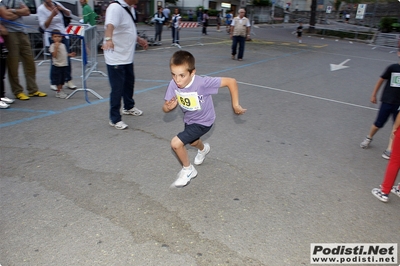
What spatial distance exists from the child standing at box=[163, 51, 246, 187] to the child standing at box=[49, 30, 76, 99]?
4.01m

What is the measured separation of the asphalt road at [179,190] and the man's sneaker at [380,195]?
0.05 m

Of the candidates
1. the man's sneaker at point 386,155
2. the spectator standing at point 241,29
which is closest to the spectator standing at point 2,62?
the man's sneaker at point 386,155

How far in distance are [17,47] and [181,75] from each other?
4406 mm

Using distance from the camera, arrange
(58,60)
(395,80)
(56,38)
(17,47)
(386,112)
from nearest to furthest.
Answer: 1. (395,80)
2. (386,112)
3. (17,47)
4. (56,38)
5. (58,60)

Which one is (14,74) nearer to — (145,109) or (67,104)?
(67,104)

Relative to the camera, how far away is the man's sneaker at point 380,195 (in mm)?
3588

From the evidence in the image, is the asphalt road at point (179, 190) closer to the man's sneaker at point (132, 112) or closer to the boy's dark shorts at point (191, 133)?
the man's sneaker at point (132, 112)

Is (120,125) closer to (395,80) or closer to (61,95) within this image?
(61,95)

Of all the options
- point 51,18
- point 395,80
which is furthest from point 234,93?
point 51,18

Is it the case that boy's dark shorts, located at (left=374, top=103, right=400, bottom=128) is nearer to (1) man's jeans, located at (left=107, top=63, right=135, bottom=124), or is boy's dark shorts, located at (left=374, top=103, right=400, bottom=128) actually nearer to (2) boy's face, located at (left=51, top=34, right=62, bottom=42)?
(1) man's jeans, located at (left=107, top=63, right=135, bottom=124)

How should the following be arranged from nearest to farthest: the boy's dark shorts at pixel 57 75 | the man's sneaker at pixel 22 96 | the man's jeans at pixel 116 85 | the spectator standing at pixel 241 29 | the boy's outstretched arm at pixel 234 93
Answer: the boy's outstretched arm at pixel 234 93 < the man's jeans at pixel 116 85 < the man's sneaker at pixel 22 96 < the boy's dark shorts at pixel 57 75 < the spectator standing at pixel 241 29

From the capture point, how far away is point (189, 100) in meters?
3.43

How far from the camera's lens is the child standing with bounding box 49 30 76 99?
21.1 feet

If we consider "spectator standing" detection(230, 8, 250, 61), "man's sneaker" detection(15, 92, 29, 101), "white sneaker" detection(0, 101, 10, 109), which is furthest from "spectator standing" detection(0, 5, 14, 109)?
"spectator standing" detection(230, 8, 250, 61)
